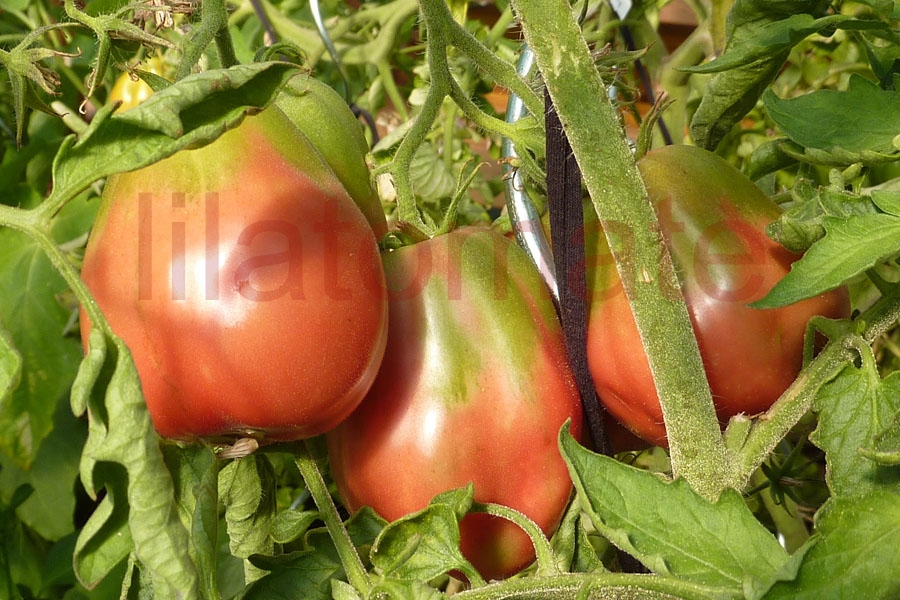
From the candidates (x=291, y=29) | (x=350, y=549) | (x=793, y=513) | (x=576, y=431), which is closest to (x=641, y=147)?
(x=576, y=431)

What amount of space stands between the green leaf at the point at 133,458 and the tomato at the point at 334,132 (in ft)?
0.72

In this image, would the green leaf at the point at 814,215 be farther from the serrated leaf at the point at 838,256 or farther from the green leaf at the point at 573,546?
the green leaf at the point at 573,546

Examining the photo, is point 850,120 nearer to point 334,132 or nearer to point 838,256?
point 838,256

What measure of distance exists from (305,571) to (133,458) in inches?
6.6

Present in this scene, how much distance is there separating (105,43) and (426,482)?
0.26 meters

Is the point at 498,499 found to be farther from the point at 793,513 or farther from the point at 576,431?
the point at 793,513

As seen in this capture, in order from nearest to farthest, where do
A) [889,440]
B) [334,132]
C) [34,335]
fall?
1. [889,440]
2. [334,132]
3. [34,335]

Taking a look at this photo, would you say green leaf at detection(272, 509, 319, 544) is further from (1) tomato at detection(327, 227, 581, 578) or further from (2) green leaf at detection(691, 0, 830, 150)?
(2) green leaf at detection(691, 0, 830, 150)

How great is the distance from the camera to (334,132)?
500mm

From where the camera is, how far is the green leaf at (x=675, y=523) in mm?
348

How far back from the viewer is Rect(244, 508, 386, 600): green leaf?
0.43 meters

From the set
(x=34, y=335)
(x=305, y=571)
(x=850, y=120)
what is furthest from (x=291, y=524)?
(x=34, y=335)

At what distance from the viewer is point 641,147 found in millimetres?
528

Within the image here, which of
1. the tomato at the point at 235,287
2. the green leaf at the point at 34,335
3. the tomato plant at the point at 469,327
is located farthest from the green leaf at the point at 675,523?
the green leaf at the point at 34,335
